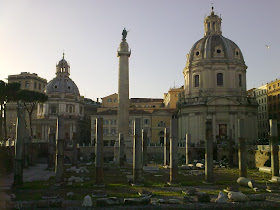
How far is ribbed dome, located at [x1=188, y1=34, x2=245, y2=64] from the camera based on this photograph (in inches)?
2269

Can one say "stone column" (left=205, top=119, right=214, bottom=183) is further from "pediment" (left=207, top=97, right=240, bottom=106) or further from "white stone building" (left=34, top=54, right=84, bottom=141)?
"white stone building" (left=34, top=54, right=84, bottom=141)

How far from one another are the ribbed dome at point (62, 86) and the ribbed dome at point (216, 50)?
32.4 metres

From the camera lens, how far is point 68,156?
4900 cm

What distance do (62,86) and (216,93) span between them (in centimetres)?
3839

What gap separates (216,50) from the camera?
189ft

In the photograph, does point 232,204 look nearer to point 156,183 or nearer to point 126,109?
point 156,183

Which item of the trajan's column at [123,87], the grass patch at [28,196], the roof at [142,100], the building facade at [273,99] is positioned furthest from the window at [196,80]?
the grass patch at [28,196]

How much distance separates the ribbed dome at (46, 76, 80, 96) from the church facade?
30.6 metres

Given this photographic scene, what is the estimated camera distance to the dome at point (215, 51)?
5751 centimetres

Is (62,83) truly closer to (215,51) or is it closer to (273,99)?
(215,51)

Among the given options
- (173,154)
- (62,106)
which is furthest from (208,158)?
(62,106)

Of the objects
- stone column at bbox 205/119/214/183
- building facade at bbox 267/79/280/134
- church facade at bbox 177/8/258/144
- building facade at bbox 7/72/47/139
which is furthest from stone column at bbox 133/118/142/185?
building facade at bbox 7/72/47/139

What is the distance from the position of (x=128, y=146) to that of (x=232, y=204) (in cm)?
3248

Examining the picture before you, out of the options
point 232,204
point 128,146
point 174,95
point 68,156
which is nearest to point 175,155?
point 232,204
